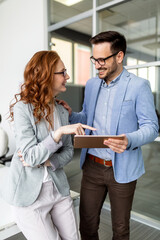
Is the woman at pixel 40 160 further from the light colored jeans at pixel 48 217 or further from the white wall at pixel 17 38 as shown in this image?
the white wall at pixel 17 38

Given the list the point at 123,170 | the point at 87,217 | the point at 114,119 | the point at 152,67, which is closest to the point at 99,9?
the point at 152,67

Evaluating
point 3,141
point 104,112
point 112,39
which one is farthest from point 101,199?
point 3,141

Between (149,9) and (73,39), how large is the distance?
1.66 meters

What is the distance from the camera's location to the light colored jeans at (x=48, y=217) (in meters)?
1.33

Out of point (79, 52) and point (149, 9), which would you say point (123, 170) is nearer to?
point (149, 9)

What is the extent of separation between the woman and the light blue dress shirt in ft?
1.08

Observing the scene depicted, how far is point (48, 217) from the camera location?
4.61ft

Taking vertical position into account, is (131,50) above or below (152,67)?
above

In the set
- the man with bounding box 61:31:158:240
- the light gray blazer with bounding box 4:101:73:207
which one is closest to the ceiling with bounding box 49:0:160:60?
the man with bounding box 61:31:158:240

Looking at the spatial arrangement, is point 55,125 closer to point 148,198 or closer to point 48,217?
point 48,217

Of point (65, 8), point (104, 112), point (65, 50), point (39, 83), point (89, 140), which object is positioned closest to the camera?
point (89, 140)

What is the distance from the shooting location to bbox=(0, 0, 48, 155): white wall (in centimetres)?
436

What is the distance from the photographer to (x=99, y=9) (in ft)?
11.1

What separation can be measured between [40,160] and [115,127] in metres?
0.61
